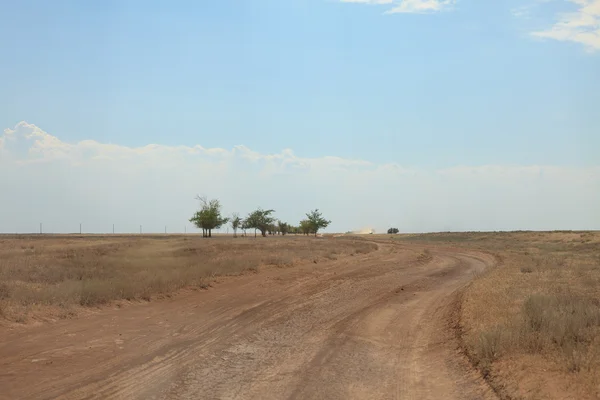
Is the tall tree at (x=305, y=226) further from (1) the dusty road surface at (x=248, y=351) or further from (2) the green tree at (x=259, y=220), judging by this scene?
(1) the dusty road surface at (x=248, y=351)

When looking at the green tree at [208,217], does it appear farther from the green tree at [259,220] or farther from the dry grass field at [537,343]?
the dry grass field at [537,343]

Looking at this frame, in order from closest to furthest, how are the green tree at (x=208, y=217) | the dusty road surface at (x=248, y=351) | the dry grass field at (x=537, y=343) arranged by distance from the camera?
1. the dry grass field at (x=537, y=343)
2. the dusty road surface at (x=248, y=351)
3. the green tree at (x=208, y=217)

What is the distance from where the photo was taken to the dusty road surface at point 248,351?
815cm

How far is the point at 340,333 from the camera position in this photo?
1261 centimetres

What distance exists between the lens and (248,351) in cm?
1067

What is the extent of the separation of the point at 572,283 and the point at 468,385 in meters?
13.4

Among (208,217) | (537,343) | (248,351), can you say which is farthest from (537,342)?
(208,217)

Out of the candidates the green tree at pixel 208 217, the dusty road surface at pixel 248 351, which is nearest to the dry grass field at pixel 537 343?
the dusty road surface at pixel 248 351

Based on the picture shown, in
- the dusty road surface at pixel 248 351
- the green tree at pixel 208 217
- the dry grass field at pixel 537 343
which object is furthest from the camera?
the green tree at pixel 208 217

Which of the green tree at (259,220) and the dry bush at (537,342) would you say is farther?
the green tree at (259,220)

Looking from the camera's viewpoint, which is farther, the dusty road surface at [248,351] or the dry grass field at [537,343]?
the dusty road surface at [248,351]

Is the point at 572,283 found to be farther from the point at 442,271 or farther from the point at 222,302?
Answer: the point at 222,302

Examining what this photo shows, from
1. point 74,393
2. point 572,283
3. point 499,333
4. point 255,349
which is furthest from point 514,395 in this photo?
point 572,283

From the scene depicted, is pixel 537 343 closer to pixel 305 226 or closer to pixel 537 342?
pixel 537 342
